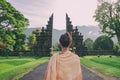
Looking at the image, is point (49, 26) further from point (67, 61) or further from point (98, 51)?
point (67, 61)

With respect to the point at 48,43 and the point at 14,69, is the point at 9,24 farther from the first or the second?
the point at 48,43

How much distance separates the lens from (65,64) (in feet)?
22.7

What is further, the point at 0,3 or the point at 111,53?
the point at 111,53

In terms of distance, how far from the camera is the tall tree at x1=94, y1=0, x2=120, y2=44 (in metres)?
82.6

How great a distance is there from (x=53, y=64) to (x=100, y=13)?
7728cm

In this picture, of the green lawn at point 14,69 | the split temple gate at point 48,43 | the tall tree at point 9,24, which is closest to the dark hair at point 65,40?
the green lawn at point 14,69

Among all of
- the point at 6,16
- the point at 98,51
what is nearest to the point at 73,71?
the point at 6,16

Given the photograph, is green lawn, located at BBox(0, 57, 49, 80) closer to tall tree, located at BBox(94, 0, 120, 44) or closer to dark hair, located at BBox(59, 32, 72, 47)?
dark hair, located at BBox(59, 32, 72, 47)

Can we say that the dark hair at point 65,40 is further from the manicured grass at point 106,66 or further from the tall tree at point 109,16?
the tall tree at point 109,16

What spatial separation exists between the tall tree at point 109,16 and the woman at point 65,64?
7635 centimetres

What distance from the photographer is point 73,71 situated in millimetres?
6949

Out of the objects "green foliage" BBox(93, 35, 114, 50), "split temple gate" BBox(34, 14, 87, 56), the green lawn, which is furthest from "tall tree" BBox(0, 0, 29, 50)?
"green foliage" BBox(93, 35, 114, 50)

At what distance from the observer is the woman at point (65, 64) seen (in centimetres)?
688

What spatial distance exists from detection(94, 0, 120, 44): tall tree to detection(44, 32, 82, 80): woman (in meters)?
76.4
